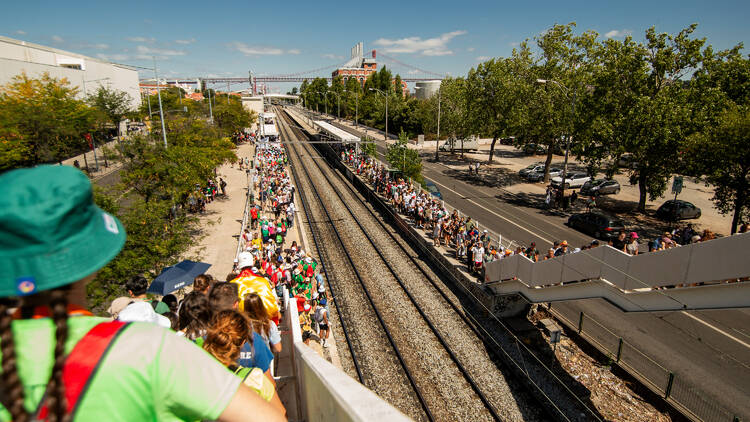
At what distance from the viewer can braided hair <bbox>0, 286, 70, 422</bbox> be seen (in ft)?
3.02

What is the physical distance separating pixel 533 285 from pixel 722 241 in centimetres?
647

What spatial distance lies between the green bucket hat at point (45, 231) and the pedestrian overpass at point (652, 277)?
11.1 m

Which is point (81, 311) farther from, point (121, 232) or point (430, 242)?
point (430, 242)

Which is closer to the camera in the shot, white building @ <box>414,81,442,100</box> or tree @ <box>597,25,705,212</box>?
tree @ <box>597,25,705,212</box>

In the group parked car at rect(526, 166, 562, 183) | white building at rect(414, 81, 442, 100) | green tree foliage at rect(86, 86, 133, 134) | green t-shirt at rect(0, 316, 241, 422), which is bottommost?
parked car at rect(526, 166, 562, 183)

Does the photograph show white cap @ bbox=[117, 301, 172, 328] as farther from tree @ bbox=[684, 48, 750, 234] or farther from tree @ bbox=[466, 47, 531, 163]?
tree @ bbox=[466, 47, 531, 163]

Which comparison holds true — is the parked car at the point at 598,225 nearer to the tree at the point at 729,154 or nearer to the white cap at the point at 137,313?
the tree at the point at 729,154

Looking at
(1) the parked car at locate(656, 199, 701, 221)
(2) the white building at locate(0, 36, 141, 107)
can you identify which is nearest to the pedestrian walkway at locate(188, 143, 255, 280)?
(2) the white building at locate(0, 36, 141, 107)

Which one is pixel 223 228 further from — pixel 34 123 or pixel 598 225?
pixel 598 225

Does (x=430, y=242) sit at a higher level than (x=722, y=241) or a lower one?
lower

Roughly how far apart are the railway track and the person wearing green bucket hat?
11.3 meters

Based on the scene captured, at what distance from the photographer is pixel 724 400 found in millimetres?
10961

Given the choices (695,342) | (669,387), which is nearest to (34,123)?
(669,387)

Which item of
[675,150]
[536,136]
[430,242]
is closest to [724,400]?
[430,242]
